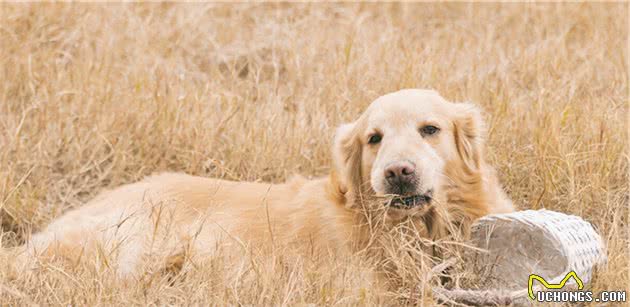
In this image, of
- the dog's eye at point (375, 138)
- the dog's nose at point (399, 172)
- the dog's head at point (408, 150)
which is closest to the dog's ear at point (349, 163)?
the dog's head at point (408, 150)

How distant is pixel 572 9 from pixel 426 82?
2.36m

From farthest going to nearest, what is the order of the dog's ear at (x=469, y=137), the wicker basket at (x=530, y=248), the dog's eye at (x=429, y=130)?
the dog's ear at (x=469, y=137)
the dog's eye at (x=429, y=130)
the wicker basket at (x=530, y=248)

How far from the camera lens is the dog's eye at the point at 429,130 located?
14.5ft

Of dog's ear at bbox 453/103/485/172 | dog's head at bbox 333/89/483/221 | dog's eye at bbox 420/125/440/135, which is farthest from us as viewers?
dog's ear at bbox 453/103/485/172

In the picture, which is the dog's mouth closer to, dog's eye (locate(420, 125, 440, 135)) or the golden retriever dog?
the golden retriever dog

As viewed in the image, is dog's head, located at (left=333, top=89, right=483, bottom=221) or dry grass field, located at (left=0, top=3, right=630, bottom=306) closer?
dry grass field, located at (left=0, top=3, right=630, bottom=306)

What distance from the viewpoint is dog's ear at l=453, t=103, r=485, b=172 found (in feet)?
15.1

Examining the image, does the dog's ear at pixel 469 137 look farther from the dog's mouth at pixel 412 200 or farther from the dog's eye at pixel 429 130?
the dog's mouth at pixel 412 200

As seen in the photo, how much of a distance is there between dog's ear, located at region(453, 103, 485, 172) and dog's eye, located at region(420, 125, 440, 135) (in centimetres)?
18

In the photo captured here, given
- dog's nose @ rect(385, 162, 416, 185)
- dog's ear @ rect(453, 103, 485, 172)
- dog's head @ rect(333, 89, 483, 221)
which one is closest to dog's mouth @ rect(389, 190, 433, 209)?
dog's head @ rect(333, 89, 483, 221)

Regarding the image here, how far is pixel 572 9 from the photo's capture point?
26.2ft

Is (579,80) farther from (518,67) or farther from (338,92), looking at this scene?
(338,92)

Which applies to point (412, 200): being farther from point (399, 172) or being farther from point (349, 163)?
point (349, 163)

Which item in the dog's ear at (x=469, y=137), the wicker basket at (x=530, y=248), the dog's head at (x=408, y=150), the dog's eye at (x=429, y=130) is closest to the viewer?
the wicker basket at (x=530, y=248)
